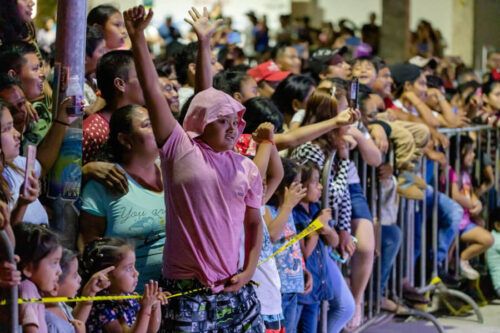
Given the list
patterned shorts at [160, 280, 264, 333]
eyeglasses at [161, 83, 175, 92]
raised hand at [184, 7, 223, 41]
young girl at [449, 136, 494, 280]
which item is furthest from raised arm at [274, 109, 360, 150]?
young girl at [449, 136, 494, 280]

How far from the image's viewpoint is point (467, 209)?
37.0 ft

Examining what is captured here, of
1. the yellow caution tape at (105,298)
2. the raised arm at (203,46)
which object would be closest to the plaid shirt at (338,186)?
the yellow caution tape at (105,298)

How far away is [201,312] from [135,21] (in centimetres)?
133

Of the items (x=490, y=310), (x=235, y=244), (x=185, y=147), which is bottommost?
(x=490, y=310)

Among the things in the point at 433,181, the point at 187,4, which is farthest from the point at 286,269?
the point at 187,4

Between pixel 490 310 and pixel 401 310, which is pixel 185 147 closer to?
pixel 401 310

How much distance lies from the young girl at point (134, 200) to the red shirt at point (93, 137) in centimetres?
22

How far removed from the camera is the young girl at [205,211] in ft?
18.5

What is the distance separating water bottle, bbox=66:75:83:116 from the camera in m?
5.71

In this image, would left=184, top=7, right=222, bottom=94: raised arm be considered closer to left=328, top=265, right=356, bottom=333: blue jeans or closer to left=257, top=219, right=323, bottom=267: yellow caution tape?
left=257, top=219, right=323, bottom=267: yellow caution tape

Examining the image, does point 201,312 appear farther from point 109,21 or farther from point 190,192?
point 109,21

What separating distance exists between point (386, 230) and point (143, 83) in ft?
13.7

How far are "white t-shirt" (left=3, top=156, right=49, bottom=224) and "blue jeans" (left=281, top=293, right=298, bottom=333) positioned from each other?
6.47 feet

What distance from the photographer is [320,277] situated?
301 inches
